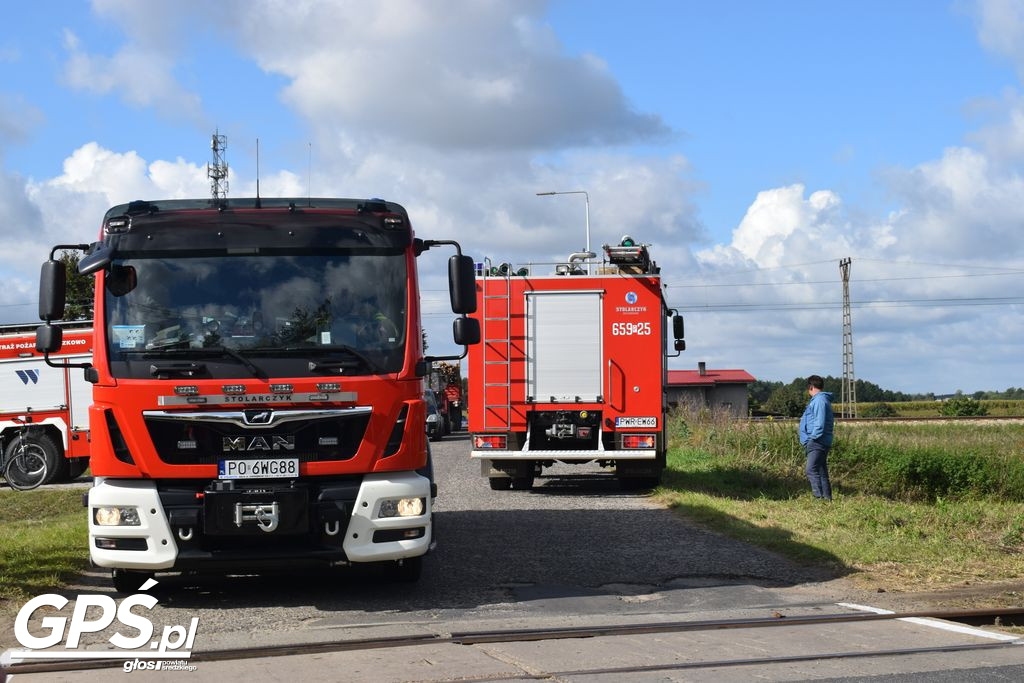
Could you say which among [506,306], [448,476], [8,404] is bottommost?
[448,476]

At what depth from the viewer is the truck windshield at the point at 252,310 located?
27.5 ft

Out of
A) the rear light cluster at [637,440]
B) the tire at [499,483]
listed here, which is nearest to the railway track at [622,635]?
the rear light cluster at [637,440]

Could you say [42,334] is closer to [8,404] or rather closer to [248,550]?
[248,550]

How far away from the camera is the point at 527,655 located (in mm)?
6887

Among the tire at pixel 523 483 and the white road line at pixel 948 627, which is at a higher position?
the tire at pixel 523 483

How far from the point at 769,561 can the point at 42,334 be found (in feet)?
Answer: 22.3

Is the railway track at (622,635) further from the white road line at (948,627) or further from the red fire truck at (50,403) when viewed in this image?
the red fire truck at (50,403)

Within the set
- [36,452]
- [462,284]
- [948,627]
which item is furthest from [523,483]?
[948,627]

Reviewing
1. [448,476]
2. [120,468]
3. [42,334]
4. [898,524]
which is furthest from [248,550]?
[448,476]

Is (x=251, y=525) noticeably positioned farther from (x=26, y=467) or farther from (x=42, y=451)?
(x=26, y=467)

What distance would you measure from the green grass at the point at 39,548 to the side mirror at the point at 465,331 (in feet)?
12.6

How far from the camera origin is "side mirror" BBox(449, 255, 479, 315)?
890 cm

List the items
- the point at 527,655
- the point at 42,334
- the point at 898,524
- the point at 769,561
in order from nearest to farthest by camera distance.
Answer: the point at 527,655, the point at 42,334, the point at 769,561, the point at 898,524

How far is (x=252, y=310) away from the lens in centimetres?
848
